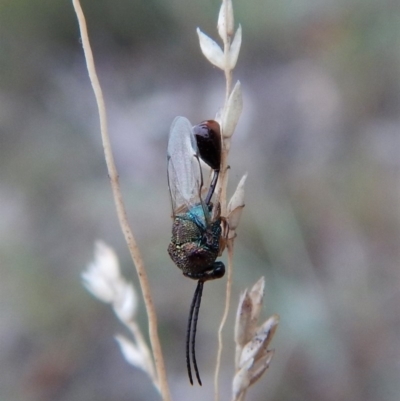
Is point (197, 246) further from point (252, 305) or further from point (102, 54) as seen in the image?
point (102, 54)

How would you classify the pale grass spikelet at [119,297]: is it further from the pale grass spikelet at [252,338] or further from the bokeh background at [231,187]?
the bokeh background at [231,187]

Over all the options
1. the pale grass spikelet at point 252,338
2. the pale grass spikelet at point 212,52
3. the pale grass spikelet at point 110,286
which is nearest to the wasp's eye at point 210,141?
the pale grass spikelet at point 212,52

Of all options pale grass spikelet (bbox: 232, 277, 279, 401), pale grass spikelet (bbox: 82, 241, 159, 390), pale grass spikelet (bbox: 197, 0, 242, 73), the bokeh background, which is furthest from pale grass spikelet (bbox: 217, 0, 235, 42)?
the bokeh background

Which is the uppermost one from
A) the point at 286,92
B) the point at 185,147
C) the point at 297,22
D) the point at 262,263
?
the point at 185,147

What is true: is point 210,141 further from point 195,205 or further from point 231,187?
point 231,187

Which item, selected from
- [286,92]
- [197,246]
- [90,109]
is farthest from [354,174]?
[197,246]

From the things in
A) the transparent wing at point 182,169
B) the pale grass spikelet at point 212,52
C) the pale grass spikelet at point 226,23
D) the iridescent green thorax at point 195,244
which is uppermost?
the pale grass spikelet at point 226,23
